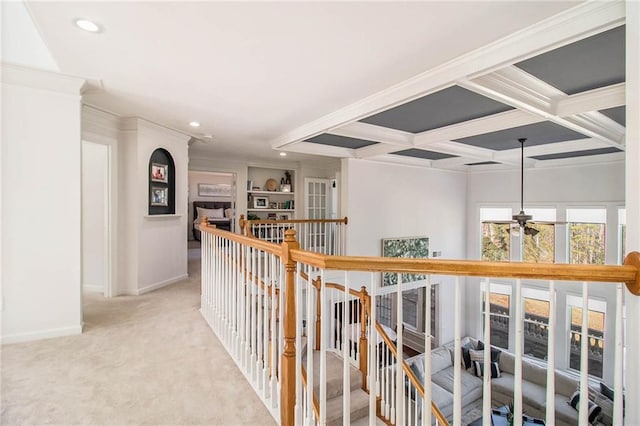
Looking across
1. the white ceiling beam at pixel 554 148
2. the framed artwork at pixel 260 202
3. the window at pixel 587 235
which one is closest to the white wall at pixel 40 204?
the framed artwork at pixel 260 202

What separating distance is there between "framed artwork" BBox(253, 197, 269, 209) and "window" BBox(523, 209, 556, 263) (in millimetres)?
5975

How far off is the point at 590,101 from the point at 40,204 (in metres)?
5.15

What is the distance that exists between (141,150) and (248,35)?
298 cm

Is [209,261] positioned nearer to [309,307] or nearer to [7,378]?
[7,378]

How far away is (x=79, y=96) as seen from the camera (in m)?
2.91

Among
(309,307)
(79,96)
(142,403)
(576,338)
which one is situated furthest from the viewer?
(576,338)

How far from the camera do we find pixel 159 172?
14.9 feet

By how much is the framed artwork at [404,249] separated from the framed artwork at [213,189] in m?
6.22

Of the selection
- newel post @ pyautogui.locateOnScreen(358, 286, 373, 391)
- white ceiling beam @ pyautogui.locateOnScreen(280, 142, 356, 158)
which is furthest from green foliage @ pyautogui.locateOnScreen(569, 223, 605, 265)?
newel post @ pyautogui.locateOnScreen(358, 286, 373, 391)

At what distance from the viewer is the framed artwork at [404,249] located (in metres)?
6.16

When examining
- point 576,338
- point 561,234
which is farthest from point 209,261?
point 576,338

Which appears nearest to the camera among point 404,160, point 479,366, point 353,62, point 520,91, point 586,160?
point 353,62

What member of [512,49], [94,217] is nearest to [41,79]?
[94,217]

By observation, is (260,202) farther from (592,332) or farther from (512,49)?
(592,332)
